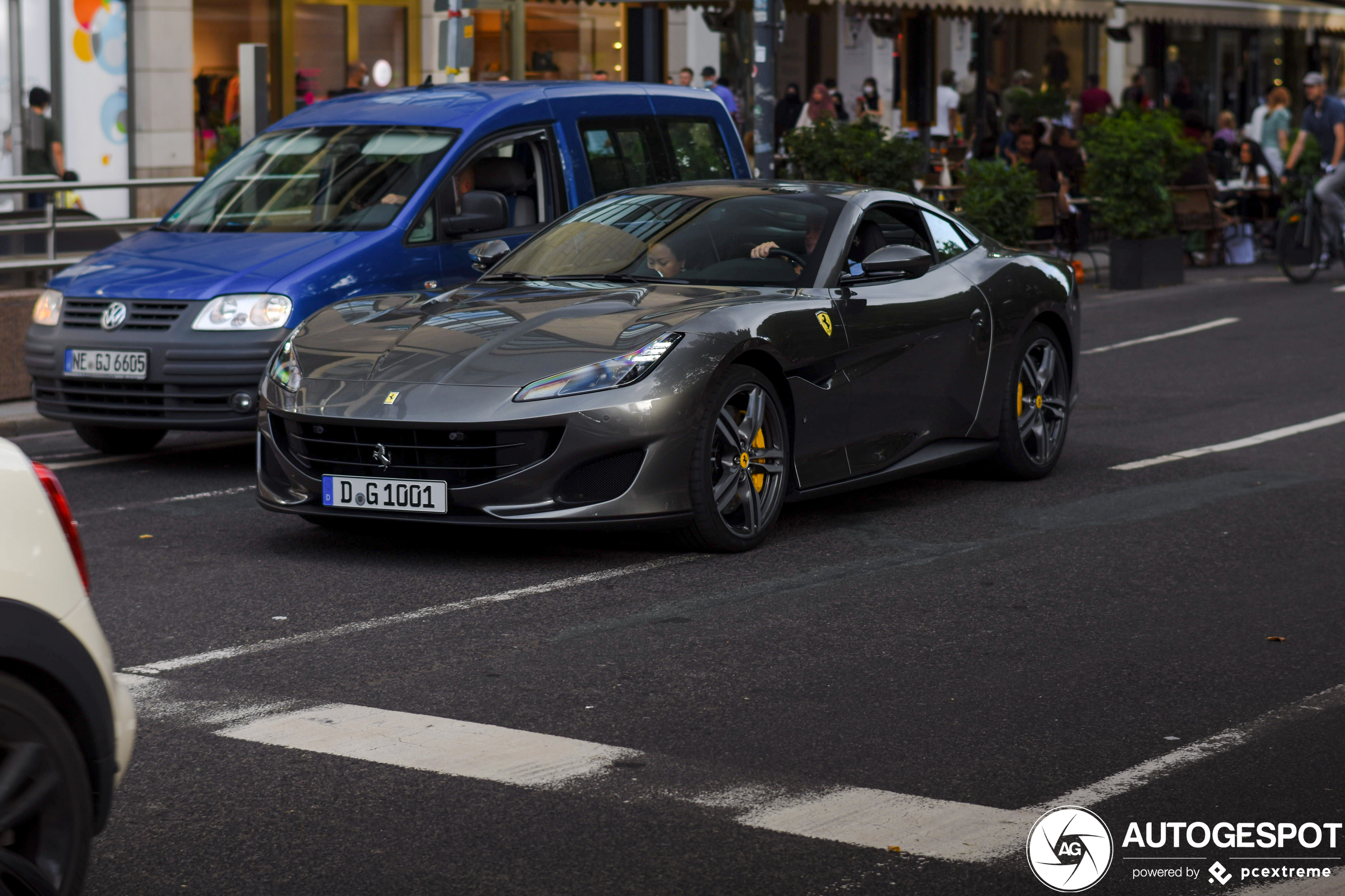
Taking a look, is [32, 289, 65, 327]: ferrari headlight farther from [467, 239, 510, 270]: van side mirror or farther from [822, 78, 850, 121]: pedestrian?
[822, 78, 850, 121]: pedestrian

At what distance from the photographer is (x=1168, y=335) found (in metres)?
15.8

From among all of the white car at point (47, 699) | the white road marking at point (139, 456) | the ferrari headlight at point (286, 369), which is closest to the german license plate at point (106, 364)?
the white road marking at point (139, 456)

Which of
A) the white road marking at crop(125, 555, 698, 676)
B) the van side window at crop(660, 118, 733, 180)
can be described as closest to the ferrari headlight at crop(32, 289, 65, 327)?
the van side window at crop(660, 118, 733, 180)

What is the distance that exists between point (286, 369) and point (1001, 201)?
11.9 m

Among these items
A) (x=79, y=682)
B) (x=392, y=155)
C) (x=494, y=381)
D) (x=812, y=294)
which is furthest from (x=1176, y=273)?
(x=79, y=682)

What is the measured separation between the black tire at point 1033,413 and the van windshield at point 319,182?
3279 millimetres

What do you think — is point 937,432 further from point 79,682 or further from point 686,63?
point 686,63

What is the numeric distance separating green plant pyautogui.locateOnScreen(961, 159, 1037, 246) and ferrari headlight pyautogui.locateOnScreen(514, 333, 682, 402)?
11.7m

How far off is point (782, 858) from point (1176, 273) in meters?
17.2

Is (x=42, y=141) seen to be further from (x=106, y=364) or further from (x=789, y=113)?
(x=106, y=364)

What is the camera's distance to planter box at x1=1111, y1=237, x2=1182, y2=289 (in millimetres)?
19844

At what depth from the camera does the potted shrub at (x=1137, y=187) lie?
63.9ft

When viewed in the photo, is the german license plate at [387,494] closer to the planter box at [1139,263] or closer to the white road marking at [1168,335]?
the white road marking at [1168,335]

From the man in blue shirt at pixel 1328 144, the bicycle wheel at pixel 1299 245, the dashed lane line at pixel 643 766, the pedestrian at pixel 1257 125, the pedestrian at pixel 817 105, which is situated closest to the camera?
the dashed lane line at pixel 643 766
